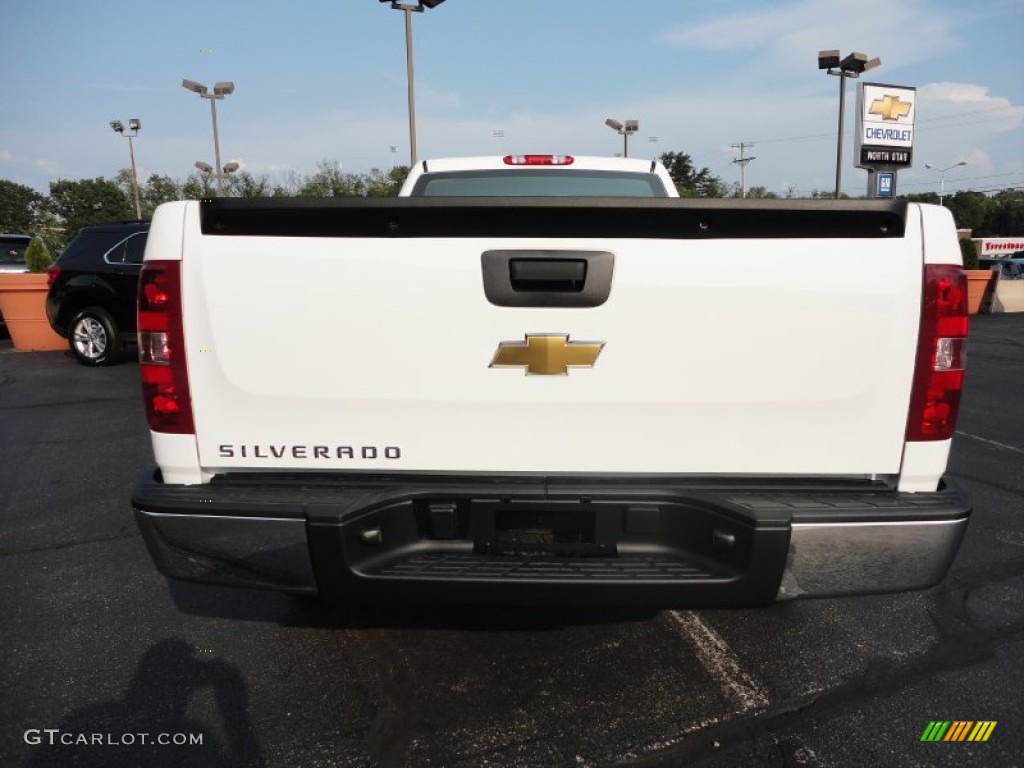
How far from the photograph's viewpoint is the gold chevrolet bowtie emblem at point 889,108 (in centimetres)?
1973

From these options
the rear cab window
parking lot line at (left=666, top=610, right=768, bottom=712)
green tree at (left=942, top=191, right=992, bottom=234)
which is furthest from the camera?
green tree at (left=942, top=191, right=992, bottom=234)

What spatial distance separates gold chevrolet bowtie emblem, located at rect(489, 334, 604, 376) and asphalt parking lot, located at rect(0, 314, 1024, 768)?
3.91ft

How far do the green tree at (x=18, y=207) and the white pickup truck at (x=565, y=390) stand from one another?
97856mm

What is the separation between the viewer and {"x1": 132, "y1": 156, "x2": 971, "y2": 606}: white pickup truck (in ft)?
6.84

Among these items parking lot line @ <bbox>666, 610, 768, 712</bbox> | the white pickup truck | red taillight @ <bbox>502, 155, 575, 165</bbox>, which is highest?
red taillight @ <bbox>502, 155, 575, 165</bbox>

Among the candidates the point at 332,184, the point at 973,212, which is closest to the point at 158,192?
the point at 332,184

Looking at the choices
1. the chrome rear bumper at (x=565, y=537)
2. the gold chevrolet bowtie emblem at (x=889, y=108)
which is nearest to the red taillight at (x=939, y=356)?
the chrome rear bumper at (x=565, y=537)

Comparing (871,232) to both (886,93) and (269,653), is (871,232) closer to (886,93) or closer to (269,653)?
(269,653)

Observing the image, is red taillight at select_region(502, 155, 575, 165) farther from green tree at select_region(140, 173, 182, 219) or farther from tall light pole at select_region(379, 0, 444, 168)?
green tree at select_region(140, 173, 182, 219)

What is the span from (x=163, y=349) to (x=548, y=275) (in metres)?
1.20

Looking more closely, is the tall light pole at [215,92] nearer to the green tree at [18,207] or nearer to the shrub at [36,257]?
the shrub at [36,257]

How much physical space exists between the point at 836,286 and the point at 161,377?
205cm

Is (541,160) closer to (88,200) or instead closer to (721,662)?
(721,662)

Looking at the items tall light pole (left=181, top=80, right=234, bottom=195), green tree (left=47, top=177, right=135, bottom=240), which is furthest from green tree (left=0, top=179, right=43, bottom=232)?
tall light pole (left=181, top=80, right=234, bottom=195)
